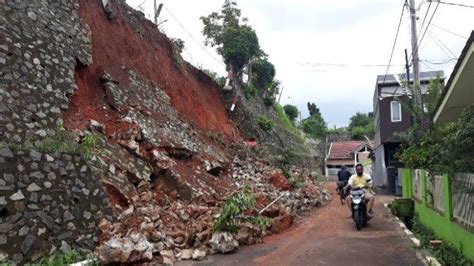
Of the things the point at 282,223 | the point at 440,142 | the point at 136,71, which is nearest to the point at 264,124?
the point at 136,71

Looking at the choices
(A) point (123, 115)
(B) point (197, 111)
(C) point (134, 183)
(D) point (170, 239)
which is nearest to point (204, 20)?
(B) point (197, 111)

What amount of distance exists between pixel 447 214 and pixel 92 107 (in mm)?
9269

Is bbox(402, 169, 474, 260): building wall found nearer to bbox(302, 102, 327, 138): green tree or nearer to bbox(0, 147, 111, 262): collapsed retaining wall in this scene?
bbox(0, 147, 111, 262): collapsed retaining wall

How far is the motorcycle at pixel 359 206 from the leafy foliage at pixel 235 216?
2386 mm

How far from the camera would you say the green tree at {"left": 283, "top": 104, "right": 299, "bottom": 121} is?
4662cm

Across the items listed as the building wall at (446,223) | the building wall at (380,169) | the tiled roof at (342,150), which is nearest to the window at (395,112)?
the building wall at (380,169)

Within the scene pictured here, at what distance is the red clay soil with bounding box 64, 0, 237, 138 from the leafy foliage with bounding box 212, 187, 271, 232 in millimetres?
4484

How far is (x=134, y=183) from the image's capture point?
Answer: 37.8ft

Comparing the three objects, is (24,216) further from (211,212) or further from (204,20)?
(204,20)

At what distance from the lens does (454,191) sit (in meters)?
8.16

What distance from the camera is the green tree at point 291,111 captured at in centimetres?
4662

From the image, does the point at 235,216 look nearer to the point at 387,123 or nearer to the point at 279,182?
the point at 279,182

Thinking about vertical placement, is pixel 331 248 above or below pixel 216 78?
below

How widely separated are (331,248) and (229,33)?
20.4m
